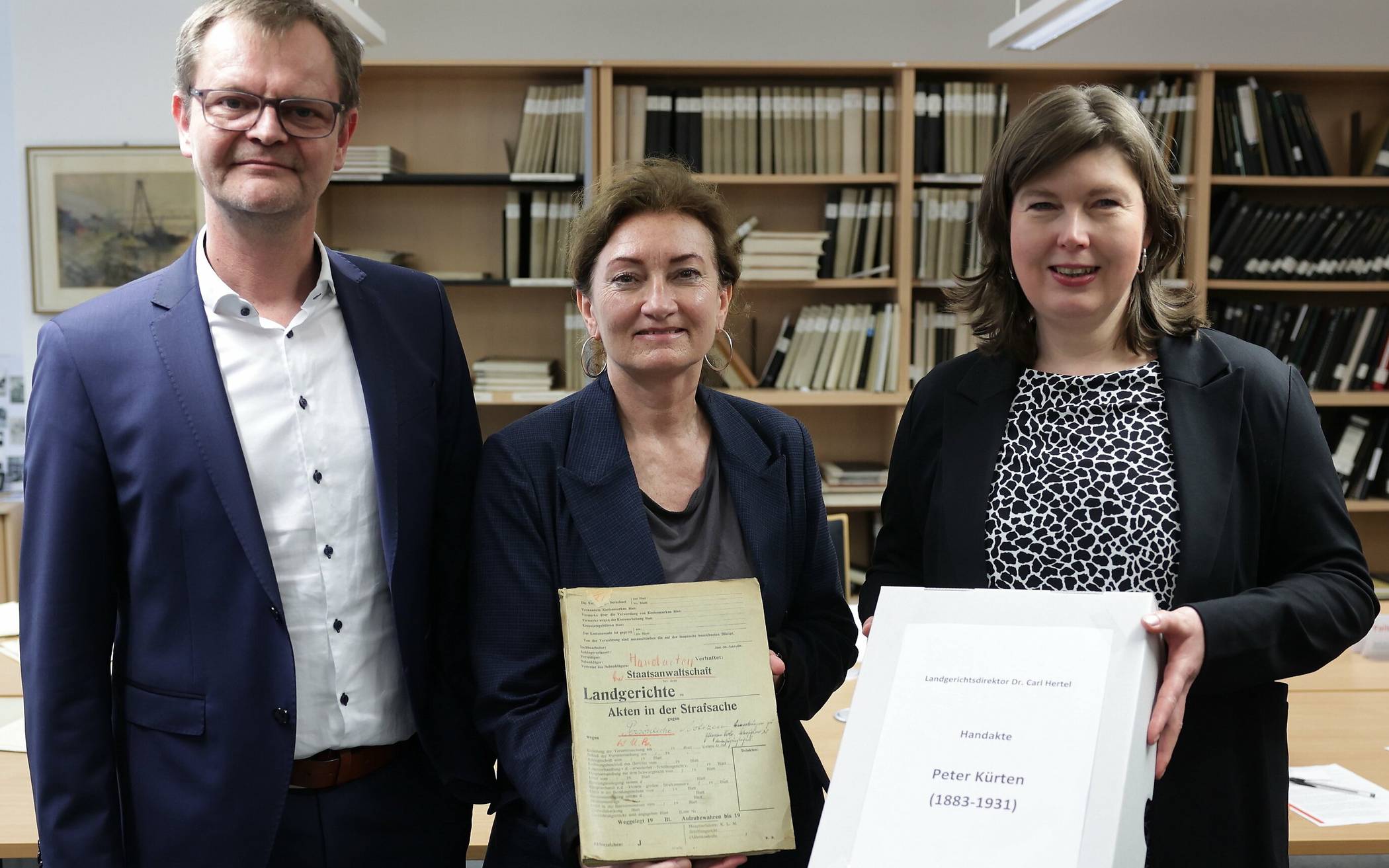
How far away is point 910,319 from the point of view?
4.82 m

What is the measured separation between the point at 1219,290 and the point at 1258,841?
402 centimetres

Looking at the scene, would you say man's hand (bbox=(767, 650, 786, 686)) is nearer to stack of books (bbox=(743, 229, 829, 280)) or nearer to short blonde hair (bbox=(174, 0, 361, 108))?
short blonde hair (bbox=(174, 0, 361, 108))

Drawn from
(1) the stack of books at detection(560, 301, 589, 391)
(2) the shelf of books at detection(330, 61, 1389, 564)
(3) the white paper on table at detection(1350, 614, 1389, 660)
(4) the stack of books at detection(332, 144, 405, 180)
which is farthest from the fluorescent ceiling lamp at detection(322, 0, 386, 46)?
(3) the white paper on table at detection(1350, 614, 1389, 660)

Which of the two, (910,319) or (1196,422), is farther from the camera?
(910,319)

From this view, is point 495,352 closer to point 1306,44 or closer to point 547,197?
point 547,197

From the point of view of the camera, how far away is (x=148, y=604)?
141 centimetres

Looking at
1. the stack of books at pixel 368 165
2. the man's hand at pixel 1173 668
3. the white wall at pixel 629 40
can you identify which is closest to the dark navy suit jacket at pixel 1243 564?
the man's hand at pixel 1173 668

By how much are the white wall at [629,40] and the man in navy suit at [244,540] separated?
3717 millimetres

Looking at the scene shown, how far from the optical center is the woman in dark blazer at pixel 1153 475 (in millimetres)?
1390

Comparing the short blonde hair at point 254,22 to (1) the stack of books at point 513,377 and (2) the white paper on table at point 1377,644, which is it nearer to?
(2) the white paper on table at point 1377,644

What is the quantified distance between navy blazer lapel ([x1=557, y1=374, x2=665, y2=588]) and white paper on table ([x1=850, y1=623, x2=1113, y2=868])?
0.40m

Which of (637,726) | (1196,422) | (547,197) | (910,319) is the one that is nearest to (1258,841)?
(1196,422)

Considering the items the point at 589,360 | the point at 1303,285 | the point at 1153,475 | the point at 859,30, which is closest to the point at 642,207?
the point at 589,360

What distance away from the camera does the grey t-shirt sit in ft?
4.88
